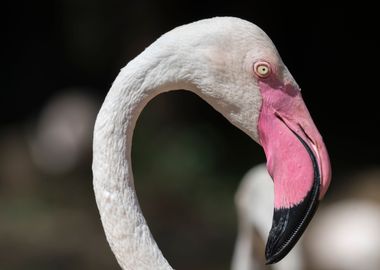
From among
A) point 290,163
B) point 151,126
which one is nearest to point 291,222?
point 290,163

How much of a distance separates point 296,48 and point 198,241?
4174mm

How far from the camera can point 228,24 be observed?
2143 mm

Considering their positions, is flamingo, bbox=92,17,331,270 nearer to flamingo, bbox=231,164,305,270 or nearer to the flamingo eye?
the flamingo eye

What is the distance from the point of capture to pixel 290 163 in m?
2.14

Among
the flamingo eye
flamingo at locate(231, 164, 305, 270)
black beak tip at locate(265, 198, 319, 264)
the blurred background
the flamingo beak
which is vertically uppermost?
the flamingo eye

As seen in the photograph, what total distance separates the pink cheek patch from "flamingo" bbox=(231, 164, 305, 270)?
2.29 m

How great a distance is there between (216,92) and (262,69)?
0.49 ft

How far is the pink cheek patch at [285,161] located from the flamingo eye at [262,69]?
0.35 feet

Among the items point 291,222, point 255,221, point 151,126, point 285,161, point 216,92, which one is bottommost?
point 151,126

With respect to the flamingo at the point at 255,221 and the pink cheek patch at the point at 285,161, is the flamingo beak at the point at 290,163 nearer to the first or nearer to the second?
the pink cheek patch at the point at 285,161

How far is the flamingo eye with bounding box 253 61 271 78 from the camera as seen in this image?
7.04 feet

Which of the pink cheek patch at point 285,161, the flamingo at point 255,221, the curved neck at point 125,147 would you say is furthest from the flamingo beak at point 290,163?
the flamingo at point 255,221

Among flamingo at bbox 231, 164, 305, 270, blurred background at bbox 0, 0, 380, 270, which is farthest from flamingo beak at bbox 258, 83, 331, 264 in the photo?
blurred background at bbox 0, 0, 380, 270

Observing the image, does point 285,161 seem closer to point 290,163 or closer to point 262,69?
point 290,163
